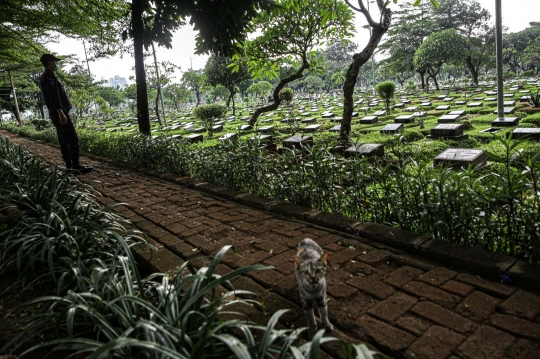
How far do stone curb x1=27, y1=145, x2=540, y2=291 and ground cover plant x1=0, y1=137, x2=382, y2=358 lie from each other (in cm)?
130

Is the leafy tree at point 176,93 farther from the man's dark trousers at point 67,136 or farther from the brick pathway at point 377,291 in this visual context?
the brick pathway at point 377,291

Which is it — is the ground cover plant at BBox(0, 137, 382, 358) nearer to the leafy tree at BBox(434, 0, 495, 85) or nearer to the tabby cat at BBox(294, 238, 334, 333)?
the tabby cat at BBox(294, 238, 334, 333)

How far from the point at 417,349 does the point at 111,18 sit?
1047 cm

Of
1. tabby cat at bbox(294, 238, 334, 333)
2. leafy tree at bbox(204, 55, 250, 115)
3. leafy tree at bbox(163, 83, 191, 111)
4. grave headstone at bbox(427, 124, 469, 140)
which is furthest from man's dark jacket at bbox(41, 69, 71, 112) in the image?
leafy tree at bbox(163, 83, 191, 111)

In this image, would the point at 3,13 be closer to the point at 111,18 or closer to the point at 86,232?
the point at 111,18

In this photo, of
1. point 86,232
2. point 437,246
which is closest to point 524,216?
point 437,246

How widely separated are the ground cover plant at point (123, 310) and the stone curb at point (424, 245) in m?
1.30

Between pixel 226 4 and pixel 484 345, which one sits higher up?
pixel 226 4

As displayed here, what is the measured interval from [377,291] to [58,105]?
5.88 meters

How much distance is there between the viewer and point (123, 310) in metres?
1.65

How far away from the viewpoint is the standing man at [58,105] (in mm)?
5500

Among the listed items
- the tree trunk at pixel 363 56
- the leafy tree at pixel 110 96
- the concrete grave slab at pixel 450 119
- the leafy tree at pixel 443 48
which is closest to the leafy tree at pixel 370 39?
the tree trunk at pixel 363 56

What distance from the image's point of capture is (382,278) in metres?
2.33

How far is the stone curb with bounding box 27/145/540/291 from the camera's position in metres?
2.18
